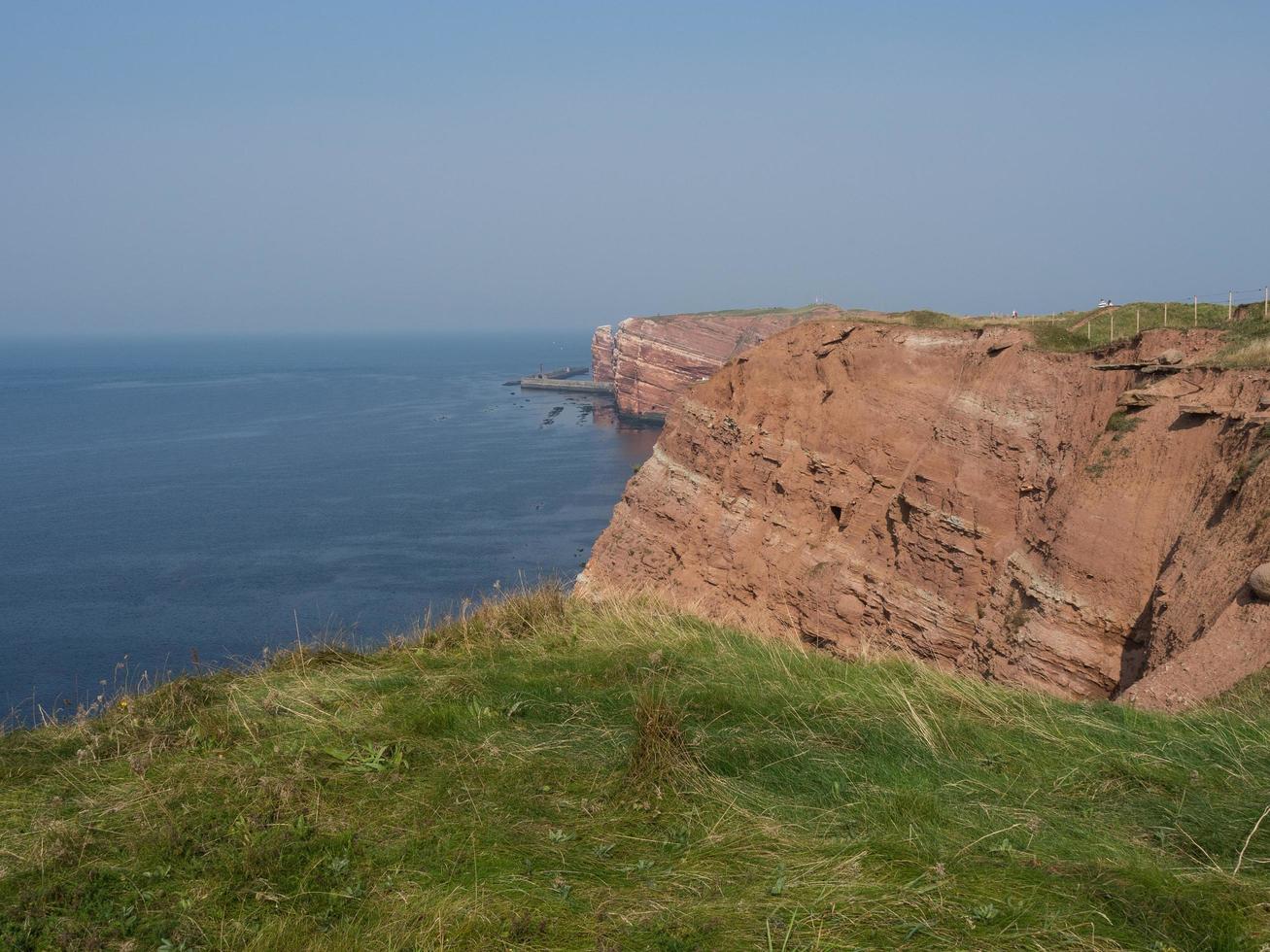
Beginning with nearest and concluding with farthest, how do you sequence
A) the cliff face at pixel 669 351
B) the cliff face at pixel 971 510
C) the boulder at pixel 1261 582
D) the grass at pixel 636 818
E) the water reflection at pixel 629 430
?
1. the grass at pixel 636 818
2. the boulder at pixel 1261 582
3. the cliff face at pixel 971 510
4. the water reflection at pixel 629 430
5. the cliff face at pixel 669 351

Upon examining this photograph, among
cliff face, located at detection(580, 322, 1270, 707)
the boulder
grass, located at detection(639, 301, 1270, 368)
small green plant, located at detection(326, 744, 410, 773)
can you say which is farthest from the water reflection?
small green plant, located at detection(326, 744, 410, 773)

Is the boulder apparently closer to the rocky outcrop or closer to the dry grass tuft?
the dry grass tuft

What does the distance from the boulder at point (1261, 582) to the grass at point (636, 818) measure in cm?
415

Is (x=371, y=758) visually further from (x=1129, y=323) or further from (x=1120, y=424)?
(x=1129, y=323)

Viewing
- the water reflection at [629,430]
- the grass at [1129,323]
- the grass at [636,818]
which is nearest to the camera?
the grass at [636,818]

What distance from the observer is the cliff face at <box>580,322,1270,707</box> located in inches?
540

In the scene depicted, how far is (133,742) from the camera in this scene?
20.6 ft

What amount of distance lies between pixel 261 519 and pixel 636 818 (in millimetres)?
58413

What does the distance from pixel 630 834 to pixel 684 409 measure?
922 inches

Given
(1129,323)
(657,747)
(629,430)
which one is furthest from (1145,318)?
(629,430)

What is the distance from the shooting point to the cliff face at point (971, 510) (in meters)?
13.7

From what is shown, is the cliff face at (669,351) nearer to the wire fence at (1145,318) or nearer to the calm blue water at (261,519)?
the calm blue water at (261,519)

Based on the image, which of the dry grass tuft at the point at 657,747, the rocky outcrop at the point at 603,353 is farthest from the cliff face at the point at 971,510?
the rocky outcrop at the point at 603,353

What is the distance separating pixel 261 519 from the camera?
58406 mm
